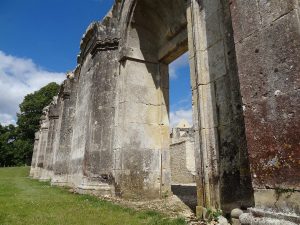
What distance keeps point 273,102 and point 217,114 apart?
1.57m

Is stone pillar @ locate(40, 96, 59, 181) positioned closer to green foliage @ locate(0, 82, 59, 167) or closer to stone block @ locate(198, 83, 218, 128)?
stone block @ locate(198, 83, 218, 128)

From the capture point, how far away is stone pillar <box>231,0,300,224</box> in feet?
8.10

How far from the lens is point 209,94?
14.4ft

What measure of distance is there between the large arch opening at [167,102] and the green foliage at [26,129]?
100ft

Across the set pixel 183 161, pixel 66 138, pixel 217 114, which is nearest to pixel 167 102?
pixel 217 114

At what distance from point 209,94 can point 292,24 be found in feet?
6.27

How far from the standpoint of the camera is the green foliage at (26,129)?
1382 inches

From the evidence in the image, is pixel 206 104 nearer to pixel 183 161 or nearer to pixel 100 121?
pixel 100 121

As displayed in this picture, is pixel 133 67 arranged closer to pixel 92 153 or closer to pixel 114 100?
pixel 114 100

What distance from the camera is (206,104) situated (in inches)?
172

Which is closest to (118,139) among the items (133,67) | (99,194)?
(99,194)

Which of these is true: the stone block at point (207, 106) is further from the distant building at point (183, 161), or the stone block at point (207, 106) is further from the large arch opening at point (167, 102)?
the distant building at point (183, 161)

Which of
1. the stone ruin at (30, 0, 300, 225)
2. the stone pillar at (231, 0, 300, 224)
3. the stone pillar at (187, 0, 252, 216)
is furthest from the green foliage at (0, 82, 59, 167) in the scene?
the stone pillar at (231, 0, 300, 224)

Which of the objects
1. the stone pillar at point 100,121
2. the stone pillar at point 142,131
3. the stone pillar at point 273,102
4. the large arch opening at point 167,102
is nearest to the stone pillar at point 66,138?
the stone pillar at point 100,121
